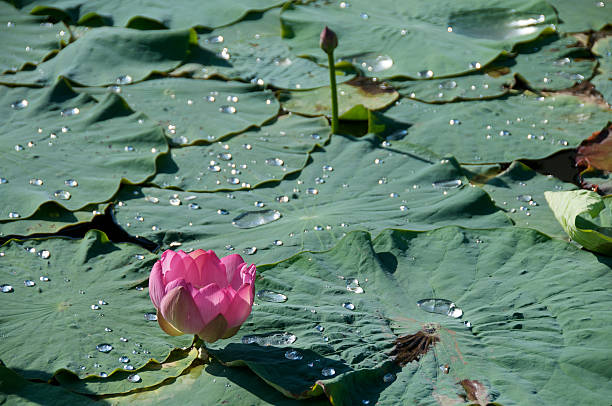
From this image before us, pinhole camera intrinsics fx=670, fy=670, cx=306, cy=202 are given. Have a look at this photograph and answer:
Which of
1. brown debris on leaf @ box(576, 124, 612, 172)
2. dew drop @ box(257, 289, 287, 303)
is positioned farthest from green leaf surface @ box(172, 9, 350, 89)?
dew drop @ box(257, 289, 287, 303)

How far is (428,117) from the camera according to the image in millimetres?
3051

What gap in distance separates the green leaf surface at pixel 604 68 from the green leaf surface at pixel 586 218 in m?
1.10

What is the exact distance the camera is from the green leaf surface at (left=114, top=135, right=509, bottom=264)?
2297 millimetres

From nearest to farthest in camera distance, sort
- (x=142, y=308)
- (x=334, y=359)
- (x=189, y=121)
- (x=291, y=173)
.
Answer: (x=334, y=359) < (x=142, y=308) < (x=291, y=173) < (x=189, y=121)

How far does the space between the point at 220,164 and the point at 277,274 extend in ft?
2.79

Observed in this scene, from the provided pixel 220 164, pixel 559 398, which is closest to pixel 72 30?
pixel 220 164

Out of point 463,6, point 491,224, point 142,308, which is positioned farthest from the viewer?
point 463,6

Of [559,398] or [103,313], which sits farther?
[103,313]

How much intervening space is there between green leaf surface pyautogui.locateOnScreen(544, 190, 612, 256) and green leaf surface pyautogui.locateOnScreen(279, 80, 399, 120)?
1102 mm

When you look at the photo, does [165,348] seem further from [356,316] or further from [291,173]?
[291,173]

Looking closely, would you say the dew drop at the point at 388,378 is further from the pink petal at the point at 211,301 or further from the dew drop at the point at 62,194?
the dew drop at the point at 62,194

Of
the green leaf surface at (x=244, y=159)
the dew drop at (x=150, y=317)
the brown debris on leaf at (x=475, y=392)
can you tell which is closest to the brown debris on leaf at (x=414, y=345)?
the brown debris on leaf at (x=475, y=392)

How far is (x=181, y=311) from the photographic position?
1626 millimetres

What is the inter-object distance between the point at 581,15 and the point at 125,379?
3.26 m
